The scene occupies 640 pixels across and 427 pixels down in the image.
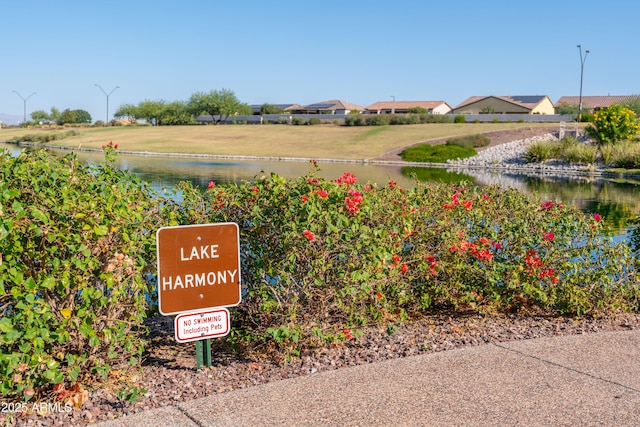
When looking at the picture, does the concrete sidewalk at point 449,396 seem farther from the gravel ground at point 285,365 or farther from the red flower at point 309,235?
the red flower at point 309,235

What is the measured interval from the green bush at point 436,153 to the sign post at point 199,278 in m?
54.8

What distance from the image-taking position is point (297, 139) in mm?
79250

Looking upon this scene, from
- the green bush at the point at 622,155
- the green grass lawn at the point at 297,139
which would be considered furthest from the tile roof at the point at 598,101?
the green bush at the point at 622,155

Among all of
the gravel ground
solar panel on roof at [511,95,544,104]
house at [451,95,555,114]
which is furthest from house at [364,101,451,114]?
the gravel ground

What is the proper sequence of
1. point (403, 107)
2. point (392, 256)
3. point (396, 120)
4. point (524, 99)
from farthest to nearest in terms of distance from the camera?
point (403, 107) → point (524, 99) → point (396, 120) → point (392, 256)

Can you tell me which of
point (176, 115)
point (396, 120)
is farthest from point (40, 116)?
point (396, 120)

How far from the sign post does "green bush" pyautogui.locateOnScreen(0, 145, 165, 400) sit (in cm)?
23

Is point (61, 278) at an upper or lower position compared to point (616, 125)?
lower

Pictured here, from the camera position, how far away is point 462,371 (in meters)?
5.81

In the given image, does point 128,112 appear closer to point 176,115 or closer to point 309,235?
point 176,115

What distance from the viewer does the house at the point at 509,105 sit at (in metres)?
112

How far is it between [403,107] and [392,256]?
13341 cm

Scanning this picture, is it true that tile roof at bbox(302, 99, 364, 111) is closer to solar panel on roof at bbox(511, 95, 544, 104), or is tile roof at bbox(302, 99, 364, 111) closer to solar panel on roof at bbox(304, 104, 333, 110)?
solar panel on roof at bbox(304, 104, 333, 110)

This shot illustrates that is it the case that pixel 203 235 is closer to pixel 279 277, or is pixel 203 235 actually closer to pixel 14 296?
pixel 279 277
